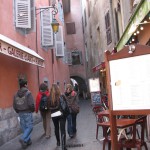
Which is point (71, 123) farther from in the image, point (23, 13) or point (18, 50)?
point (23, 13)

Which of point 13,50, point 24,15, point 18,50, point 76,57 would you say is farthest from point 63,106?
point 76,57

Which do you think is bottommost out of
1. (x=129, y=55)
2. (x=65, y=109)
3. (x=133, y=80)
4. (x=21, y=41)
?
(x=65, y=109)

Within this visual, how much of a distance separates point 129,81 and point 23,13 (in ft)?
26.9

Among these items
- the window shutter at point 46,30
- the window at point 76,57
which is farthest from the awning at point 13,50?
the window at point 76,57

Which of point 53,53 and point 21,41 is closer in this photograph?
point 21,41

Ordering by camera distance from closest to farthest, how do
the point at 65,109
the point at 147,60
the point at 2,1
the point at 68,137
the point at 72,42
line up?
1. the point at 147,60
2. the point at 65,109
3. the point at 68,137
4. the point at 2,1
5. the point at 72,42

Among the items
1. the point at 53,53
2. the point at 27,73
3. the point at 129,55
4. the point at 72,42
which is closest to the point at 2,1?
the point at 27,73

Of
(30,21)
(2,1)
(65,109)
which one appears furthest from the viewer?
(30,21)

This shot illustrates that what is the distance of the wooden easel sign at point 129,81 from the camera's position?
398 centimetres

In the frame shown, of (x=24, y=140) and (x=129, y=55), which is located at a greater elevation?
(x=129, y=55)

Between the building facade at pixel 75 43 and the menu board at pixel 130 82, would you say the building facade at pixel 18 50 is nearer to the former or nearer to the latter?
the menu board at pixel 130 82

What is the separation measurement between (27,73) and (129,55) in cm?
847

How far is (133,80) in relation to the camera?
13.4 ft

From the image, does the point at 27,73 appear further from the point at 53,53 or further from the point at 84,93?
the point at 84,93
